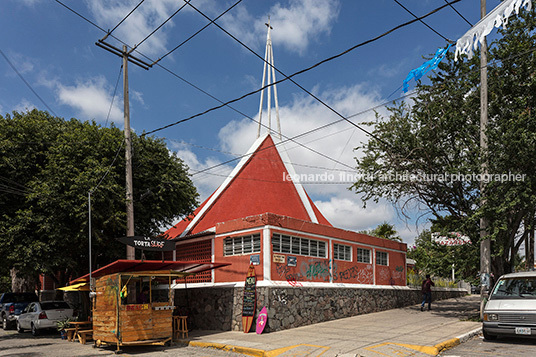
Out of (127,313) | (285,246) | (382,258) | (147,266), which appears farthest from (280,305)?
(382,258)

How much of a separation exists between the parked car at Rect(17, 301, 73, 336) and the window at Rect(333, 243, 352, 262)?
12359 mm

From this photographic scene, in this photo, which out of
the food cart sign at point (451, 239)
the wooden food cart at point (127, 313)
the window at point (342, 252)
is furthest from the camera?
the window at point (342, 252)

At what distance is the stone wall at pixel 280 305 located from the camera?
16203 mm

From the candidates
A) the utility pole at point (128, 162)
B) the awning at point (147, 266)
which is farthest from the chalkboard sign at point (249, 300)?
the utility pole at point (128, 162)

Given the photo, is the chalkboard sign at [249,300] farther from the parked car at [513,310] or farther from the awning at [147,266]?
the parked car at [513,310]

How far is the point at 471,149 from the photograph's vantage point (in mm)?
17078

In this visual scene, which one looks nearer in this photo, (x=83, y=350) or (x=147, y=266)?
(x=83, y=350)

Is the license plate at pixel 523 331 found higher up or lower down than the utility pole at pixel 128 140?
lower down

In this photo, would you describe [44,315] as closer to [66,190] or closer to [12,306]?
[66,190]

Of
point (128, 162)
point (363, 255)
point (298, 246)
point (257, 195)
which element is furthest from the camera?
point (257, 195)

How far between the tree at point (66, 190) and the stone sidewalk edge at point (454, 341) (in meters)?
11.6

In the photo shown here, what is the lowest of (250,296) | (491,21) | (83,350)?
(83,350)

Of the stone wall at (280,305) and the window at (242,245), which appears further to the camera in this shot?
the window at (242,245)

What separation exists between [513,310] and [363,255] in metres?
10.9
